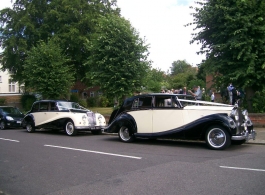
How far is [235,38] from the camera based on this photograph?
1461 centimetres

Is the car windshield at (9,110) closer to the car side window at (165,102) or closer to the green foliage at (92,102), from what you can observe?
the car side window at (165,102)

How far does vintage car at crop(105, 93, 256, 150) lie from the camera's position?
383 inches

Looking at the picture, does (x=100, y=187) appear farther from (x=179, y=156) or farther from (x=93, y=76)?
(x=93, y=76)

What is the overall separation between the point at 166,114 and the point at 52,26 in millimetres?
24152

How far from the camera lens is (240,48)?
1442cm

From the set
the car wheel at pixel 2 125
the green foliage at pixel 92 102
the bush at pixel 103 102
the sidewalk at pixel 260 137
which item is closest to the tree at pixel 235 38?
the sidewalk at pixel 260 137

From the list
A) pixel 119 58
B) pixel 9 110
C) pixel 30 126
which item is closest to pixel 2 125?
pixel 9 110

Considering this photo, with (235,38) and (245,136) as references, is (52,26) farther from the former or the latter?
(245,136)

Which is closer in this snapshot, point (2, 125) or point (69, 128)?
point (69, 128)

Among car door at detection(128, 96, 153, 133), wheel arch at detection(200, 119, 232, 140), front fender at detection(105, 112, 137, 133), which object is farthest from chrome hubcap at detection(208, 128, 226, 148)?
front fender at detection(105, 112, 137, 133)

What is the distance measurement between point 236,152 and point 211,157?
1194mm

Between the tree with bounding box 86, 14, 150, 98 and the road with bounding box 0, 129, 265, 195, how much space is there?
7293 mm

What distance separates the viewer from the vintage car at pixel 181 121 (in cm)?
972

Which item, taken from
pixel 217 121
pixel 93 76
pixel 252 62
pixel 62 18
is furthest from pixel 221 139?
pixel 62 18
